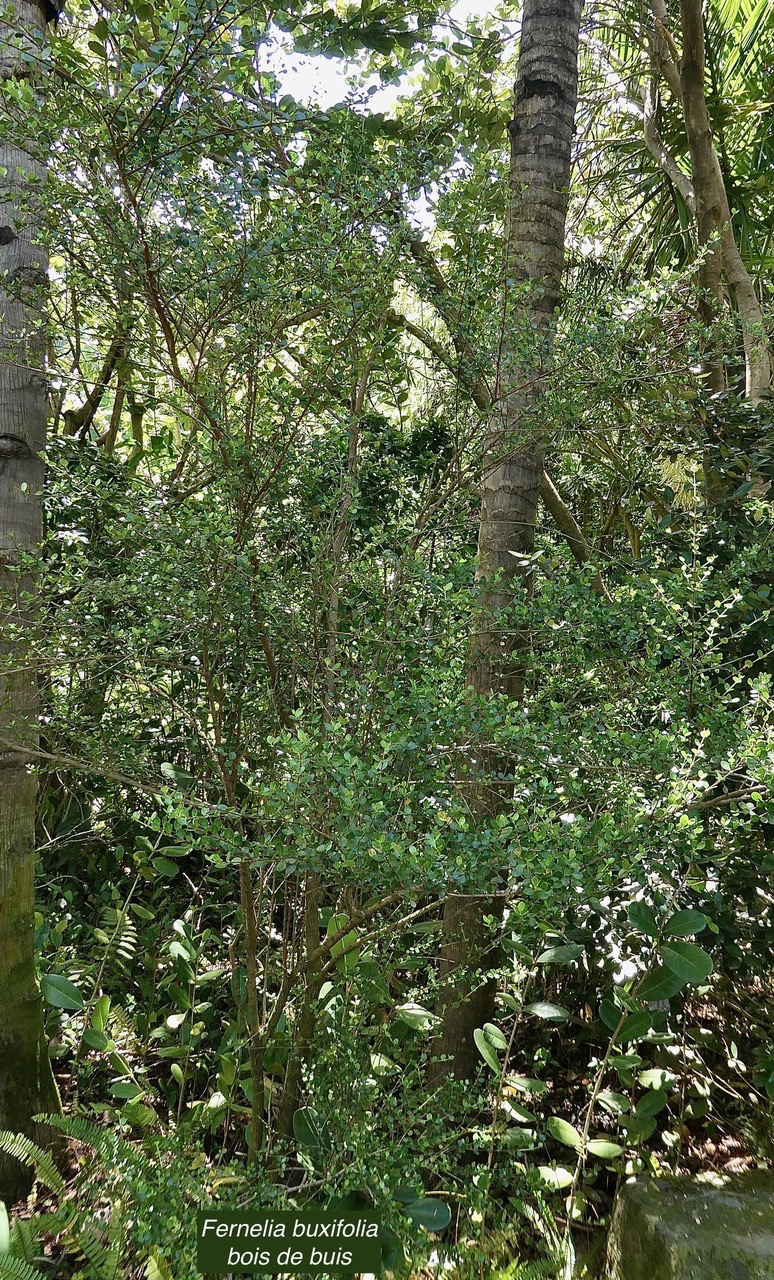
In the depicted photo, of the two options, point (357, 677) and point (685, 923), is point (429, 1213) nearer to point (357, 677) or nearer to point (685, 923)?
point (685, 923)

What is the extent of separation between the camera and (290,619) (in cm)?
184

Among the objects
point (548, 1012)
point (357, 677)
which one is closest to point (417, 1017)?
point (548, 1012)

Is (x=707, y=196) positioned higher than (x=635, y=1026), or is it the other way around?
(x=707, y=196)

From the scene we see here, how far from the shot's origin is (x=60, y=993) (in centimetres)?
224

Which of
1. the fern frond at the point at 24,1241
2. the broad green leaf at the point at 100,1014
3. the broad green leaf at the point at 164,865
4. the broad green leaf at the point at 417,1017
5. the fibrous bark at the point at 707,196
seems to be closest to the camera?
the fern frond at the point at 24,1241

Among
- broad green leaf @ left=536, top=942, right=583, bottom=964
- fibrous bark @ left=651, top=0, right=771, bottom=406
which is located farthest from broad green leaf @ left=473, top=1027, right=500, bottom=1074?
fibrous bark @ left=651, top=0, right=771, bottom=406

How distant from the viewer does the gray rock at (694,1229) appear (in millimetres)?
1731

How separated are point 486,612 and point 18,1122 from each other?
192cm

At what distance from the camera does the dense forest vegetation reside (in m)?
1.60

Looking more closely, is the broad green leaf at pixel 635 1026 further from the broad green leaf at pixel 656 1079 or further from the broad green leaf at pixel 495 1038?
the broad green leaf at pixel 495 1038

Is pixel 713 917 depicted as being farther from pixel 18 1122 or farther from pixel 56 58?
pixel 56 58

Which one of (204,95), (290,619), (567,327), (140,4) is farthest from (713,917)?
(140,4)

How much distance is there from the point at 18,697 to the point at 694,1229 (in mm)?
2105

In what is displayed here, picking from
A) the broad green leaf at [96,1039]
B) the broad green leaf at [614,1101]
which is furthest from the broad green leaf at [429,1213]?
the broad green leaf at [96,1039]
